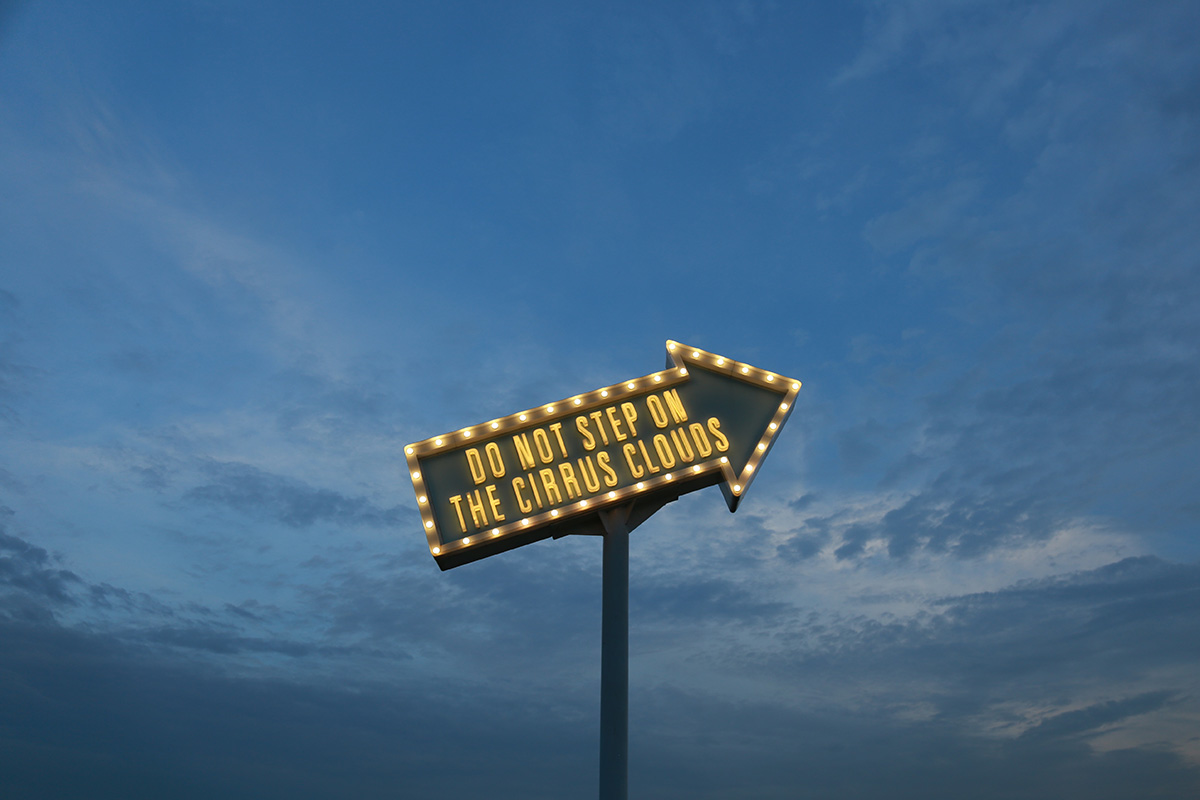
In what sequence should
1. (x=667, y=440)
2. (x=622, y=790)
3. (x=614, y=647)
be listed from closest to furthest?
(x=622, y=790) < (x=614, y=647) < (x=667, y=440)

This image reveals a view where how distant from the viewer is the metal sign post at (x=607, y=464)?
11977mm

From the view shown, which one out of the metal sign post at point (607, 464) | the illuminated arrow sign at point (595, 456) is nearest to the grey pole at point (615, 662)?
the metal sign post at point (607, 464)

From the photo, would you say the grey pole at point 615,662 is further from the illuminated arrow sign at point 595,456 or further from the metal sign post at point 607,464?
the illuminated arrow sign at point 595,456

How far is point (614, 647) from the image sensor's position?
1170 cm

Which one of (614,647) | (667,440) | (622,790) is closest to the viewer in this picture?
(622,790)

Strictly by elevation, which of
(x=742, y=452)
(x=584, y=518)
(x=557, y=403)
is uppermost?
(x=557, y=403)

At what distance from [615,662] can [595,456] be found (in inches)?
122

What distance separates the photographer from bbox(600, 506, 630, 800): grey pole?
11000mm

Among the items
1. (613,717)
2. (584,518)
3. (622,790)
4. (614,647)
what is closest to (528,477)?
(584,518)

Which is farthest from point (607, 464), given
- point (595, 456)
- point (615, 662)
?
point (615, 662)

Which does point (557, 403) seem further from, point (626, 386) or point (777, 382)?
point (777, 382)

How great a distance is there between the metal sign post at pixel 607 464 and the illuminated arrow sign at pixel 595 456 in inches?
0.6

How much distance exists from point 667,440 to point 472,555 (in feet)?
11.6

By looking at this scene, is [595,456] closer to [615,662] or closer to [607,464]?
[607,464]
